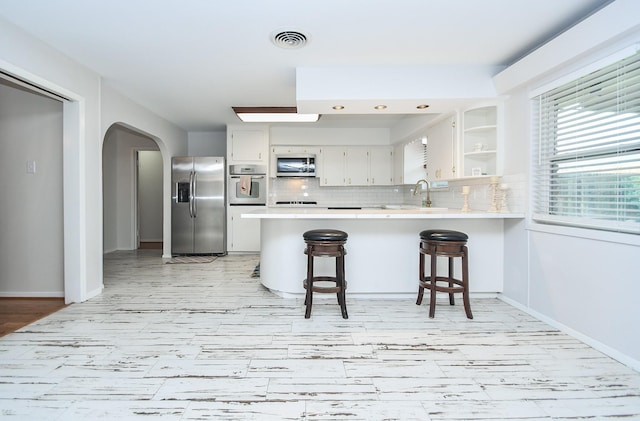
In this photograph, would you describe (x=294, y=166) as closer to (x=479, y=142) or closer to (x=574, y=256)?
(x=479, y=142)

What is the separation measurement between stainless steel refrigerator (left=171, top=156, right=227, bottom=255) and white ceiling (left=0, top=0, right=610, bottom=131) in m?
2.11

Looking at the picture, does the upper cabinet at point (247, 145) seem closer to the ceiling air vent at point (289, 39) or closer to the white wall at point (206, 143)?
the white wall at point (206, 143)

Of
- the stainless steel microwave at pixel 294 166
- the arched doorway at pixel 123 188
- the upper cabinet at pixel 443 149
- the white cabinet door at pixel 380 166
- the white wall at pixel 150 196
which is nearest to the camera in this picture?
the upper cabinet at pixel 443 149

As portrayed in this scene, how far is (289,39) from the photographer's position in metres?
2.62

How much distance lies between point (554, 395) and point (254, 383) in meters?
1.58

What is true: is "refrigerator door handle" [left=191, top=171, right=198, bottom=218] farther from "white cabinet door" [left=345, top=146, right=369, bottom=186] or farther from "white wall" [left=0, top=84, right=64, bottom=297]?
"white cabinet door" [left=345, top=146, right=369, bottom=186]

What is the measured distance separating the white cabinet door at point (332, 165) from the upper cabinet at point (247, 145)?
3.47 ft

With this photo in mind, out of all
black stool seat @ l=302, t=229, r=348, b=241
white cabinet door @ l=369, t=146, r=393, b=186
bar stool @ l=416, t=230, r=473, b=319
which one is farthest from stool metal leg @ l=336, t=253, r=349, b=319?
white cabinet door @ l=369, t=146, r=393, b=186

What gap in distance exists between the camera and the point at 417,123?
185 inches

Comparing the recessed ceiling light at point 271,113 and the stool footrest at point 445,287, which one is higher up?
the recessed ceiling light at point 271,113

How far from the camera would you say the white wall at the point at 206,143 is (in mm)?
6547

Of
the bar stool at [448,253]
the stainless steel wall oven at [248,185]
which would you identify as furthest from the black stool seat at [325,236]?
the stainless steel wall oven at [248,185]

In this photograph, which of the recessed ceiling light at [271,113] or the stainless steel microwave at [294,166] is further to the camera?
the stainless steel microwave at [294,166]

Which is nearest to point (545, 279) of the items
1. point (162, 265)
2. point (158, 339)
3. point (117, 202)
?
point (158, 339)
